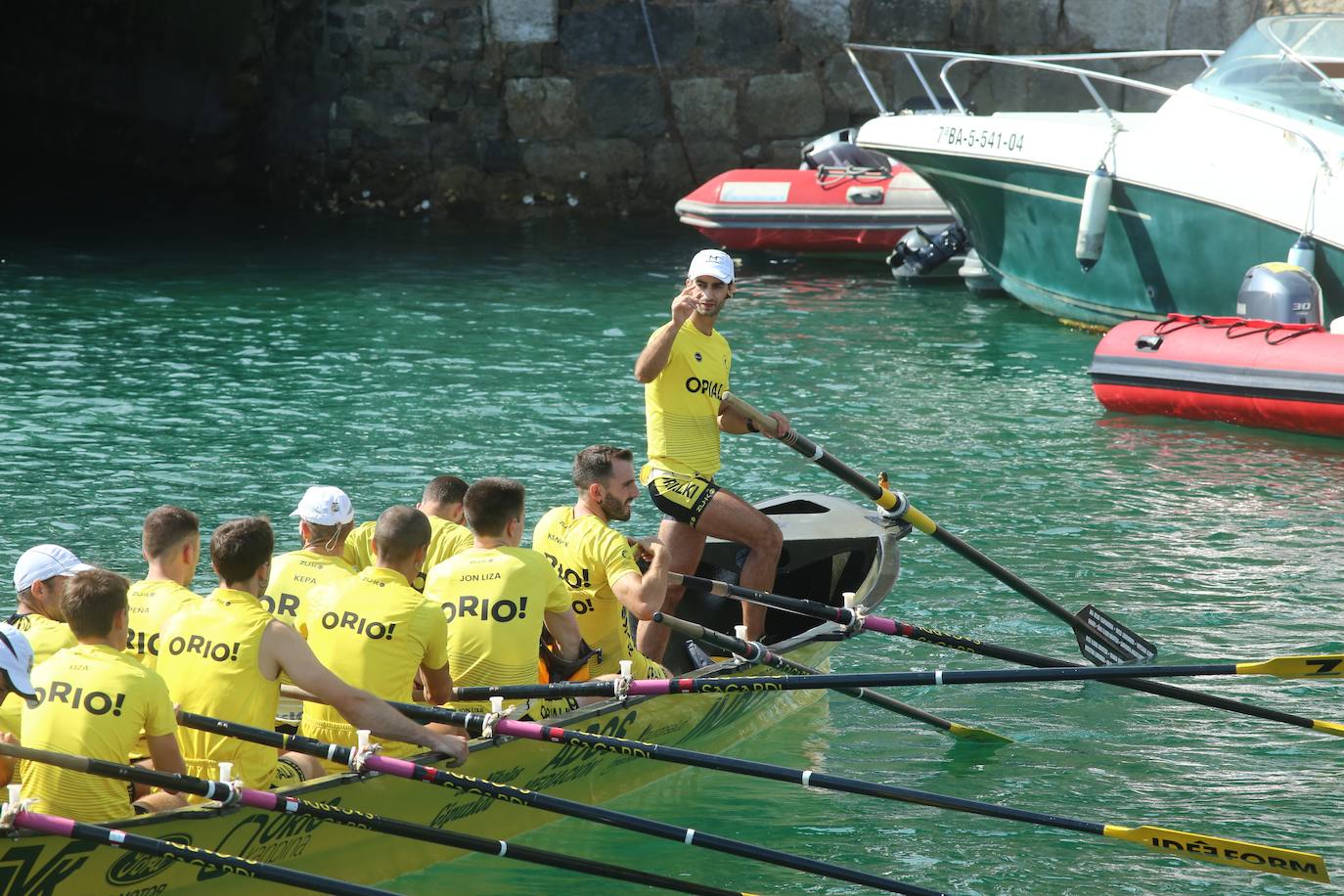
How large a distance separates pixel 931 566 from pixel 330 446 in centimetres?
487

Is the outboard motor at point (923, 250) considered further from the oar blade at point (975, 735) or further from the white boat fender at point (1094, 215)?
the oar blade at point (975, 735)

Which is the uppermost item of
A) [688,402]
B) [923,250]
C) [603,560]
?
[688,402]

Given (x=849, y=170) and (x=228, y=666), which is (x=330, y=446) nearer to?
(x=228, y=666)

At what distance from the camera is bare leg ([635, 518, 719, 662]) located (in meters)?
8.05

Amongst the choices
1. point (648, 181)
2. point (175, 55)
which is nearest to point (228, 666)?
point (648, 181)

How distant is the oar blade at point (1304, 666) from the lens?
6301mm

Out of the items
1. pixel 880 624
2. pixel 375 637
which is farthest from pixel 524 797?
pixel 880 624

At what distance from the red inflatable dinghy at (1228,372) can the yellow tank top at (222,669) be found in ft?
31.0

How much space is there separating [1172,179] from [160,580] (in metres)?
11.8

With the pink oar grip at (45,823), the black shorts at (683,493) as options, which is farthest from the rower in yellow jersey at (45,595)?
the black shorts at (683,493)

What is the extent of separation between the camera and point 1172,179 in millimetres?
15758

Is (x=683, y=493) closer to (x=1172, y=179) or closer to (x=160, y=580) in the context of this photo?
(x=160, y=580)

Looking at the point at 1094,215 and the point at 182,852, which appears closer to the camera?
the point at 182,852

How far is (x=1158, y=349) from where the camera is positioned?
45.1ft
